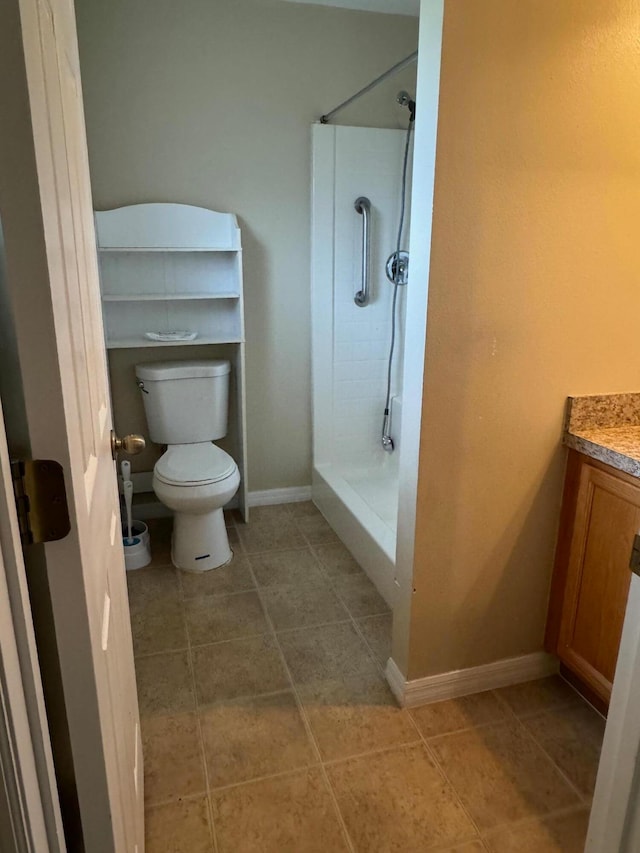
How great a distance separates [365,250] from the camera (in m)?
3.12

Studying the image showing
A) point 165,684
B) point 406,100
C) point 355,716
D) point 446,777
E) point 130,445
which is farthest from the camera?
point 406,100

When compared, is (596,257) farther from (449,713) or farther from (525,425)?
(449,713)

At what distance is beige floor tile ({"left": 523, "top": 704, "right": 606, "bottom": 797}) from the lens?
170cm

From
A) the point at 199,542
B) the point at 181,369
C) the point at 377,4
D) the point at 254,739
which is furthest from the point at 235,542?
the point at 377,4

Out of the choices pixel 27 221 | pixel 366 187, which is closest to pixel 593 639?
pixel 27 221

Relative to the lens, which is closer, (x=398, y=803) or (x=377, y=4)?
(x=398, y=803)

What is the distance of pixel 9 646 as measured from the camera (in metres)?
0.60

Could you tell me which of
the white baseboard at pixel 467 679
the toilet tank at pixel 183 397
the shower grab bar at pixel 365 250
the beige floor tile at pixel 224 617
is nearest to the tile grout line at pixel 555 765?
the white baseboard at pixel 467 679

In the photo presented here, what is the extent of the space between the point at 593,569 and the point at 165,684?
1415mm

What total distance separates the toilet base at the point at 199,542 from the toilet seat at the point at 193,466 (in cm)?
19

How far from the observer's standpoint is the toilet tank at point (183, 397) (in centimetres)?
290

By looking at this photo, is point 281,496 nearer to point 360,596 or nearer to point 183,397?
point 183,397

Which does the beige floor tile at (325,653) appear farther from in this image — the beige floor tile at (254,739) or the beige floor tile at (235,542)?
the beige floor tile at (235,542)

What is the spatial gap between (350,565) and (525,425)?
1.29 metres
